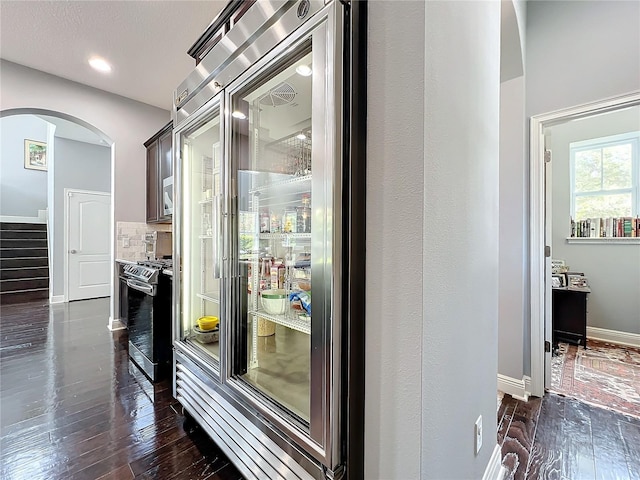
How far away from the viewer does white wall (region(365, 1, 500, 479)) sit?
822 mm

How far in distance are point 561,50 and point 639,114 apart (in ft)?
7.25

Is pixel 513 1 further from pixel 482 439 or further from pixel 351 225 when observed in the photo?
pixel 482 439

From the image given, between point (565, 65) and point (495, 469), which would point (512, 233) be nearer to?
point (565, 65)

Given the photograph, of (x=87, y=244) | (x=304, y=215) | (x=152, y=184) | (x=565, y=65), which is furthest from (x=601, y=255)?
(x=87, y=244)

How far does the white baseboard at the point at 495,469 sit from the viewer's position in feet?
4.26

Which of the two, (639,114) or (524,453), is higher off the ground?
(639,114)

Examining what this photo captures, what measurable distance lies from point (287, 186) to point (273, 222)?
233 mm

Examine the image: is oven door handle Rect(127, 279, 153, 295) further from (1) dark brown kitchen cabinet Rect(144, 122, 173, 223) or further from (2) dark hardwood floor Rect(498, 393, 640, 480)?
(2) dark hardwood floor Rect(498, 393, 640, 480)

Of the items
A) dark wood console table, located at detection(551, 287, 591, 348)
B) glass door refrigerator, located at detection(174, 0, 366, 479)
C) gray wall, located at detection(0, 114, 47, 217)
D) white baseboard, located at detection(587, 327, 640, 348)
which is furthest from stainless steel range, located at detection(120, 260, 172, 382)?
Result: gray wall, located at detection(0, 114, 47, 217)

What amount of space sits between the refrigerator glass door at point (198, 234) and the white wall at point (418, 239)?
3.59 ft

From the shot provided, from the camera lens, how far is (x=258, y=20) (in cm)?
113

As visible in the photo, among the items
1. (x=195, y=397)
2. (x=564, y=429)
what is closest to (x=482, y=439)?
(x=564, y=429)

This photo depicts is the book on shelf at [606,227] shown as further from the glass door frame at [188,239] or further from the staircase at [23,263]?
the staircase at [23,263]

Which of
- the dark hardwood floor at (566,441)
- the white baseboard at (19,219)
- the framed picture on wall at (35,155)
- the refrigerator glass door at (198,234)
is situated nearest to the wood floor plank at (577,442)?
the dark hardwood floor at (566,441)
